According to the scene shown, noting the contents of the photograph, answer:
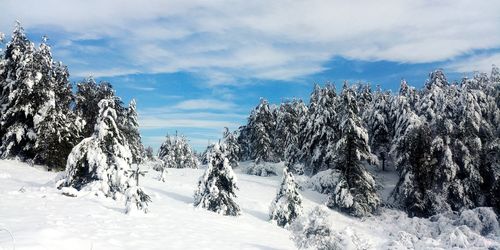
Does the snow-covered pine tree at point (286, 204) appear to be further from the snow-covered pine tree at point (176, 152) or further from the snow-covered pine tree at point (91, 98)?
the snow-covered pine tree at point (176, 152)

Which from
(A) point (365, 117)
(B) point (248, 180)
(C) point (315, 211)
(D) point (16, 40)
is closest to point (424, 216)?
(B) point (248, 180)

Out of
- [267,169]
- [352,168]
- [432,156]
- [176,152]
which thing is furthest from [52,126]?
[176,152]

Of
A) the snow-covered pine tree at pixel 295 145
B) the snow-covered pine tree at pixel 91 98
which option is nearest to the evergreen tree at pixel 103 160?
the snow-covered pine tree at pixel 91 98

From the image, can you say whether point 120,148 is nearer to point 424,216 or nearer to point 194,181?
point 194,181

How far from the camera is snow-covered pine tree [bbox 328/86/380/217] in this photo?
3322cm

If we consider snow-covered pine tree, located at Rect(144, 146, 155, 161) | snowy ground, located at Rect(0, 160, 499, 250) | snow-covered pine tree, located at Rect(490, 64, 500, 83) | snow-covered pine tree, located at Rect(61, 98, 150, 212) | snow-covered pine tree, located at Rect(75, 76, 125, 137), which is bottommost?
snowy ground, located at Rect(0, 160, 499, 250)

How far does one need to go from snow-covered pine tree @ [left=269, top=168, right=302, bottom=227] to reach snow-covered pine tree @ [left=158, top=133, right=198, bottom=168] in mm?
50657

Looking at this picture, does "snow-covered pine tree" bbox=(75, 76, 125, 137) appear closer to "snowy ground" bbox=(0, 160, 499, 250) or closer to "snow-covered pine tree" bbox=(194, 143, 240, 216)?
"snowy ground" bbox=(0, 160, 499, 250)

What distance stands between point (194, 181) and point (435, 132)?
21.8 metres

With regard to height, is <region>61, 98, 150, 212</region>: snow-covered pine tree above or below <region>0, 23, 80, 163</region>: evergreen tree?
below

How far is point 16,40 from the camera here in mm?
30469

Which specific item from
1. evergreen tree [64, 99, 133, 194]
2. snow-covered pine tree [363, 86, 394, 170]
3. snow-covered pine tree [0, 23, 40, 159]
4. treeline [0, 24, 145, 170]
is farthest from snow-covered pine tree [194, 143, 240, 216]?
snow-covered pine tree [363, 86, 394, 170]

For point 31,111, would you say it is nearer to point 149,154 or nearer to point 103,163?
point 103,163

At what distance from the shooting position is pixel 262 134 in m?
58.6
